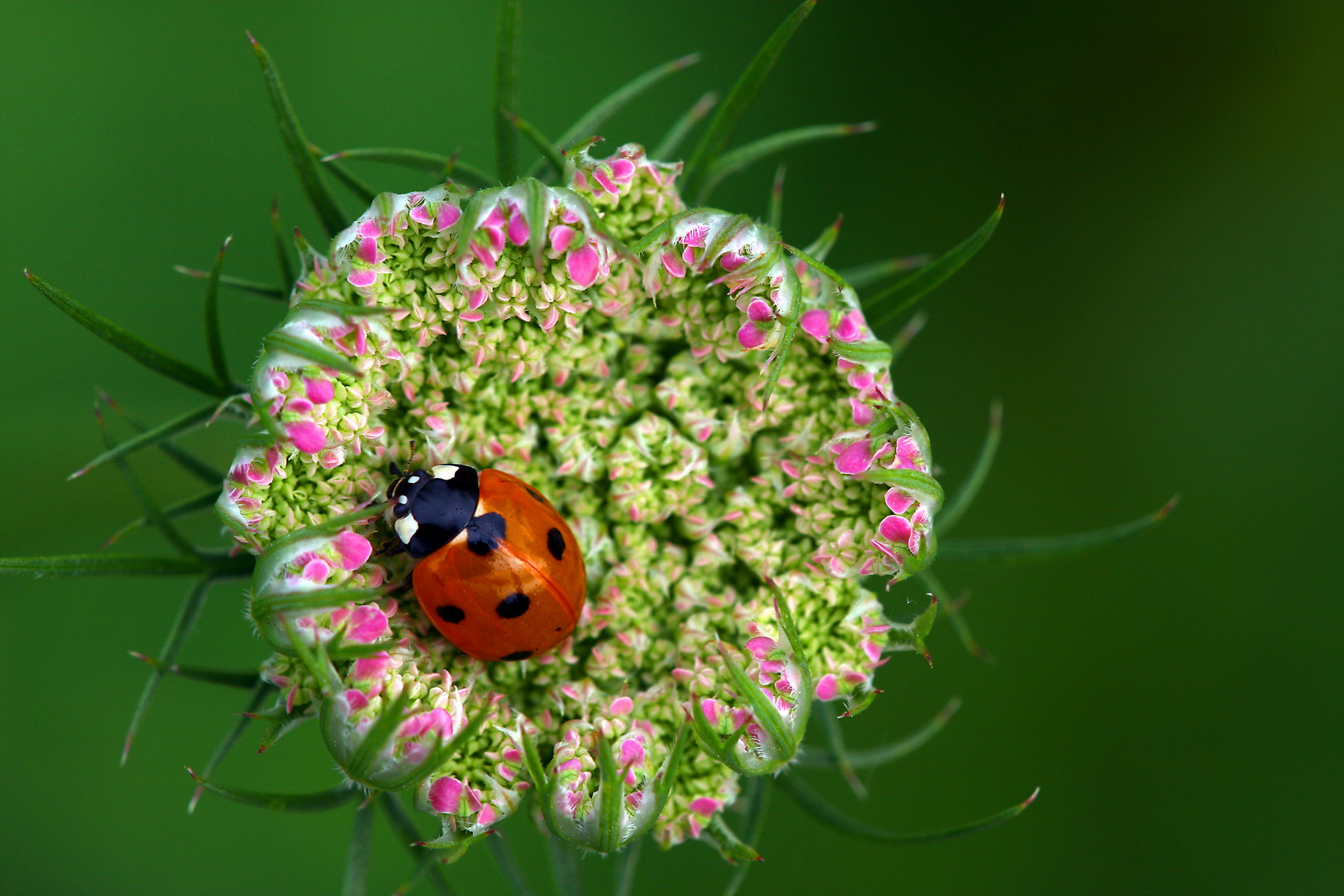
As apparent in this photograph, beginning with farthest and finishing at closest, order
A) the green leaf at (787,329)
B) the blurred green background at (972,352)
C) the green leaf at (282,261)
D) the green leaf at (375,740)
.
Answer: the blurred green background at (972,352) < the green leaf at (282,261) < the green leaf at (787,329) < the green leaf at (375,740)

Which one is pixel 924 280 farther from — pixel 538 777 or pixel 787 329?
pixel 538 777

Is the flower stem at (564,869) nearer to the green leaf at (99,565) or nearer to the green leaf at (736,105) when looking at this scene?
the green leaf at (99,565)

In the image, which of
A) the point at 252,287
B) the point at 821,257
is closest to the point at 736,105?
the point at 821,257

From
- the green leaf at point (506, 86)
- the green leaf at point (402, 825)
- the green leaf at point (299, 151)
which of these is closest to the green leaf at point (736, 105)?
the green leaf at point (506, 86)

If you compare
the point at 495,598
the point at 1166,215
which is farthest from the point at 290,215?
the point at 1166,215

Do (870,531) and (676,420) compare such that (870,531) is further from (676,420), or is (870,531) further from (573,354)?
(573,354)

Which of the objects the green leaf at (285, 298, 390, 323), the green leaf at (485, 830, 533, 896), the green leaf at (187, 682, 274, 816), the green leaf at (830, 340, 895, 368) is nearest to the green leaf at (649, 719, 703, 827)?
the green leaf at (485, 830, 533, 896)
